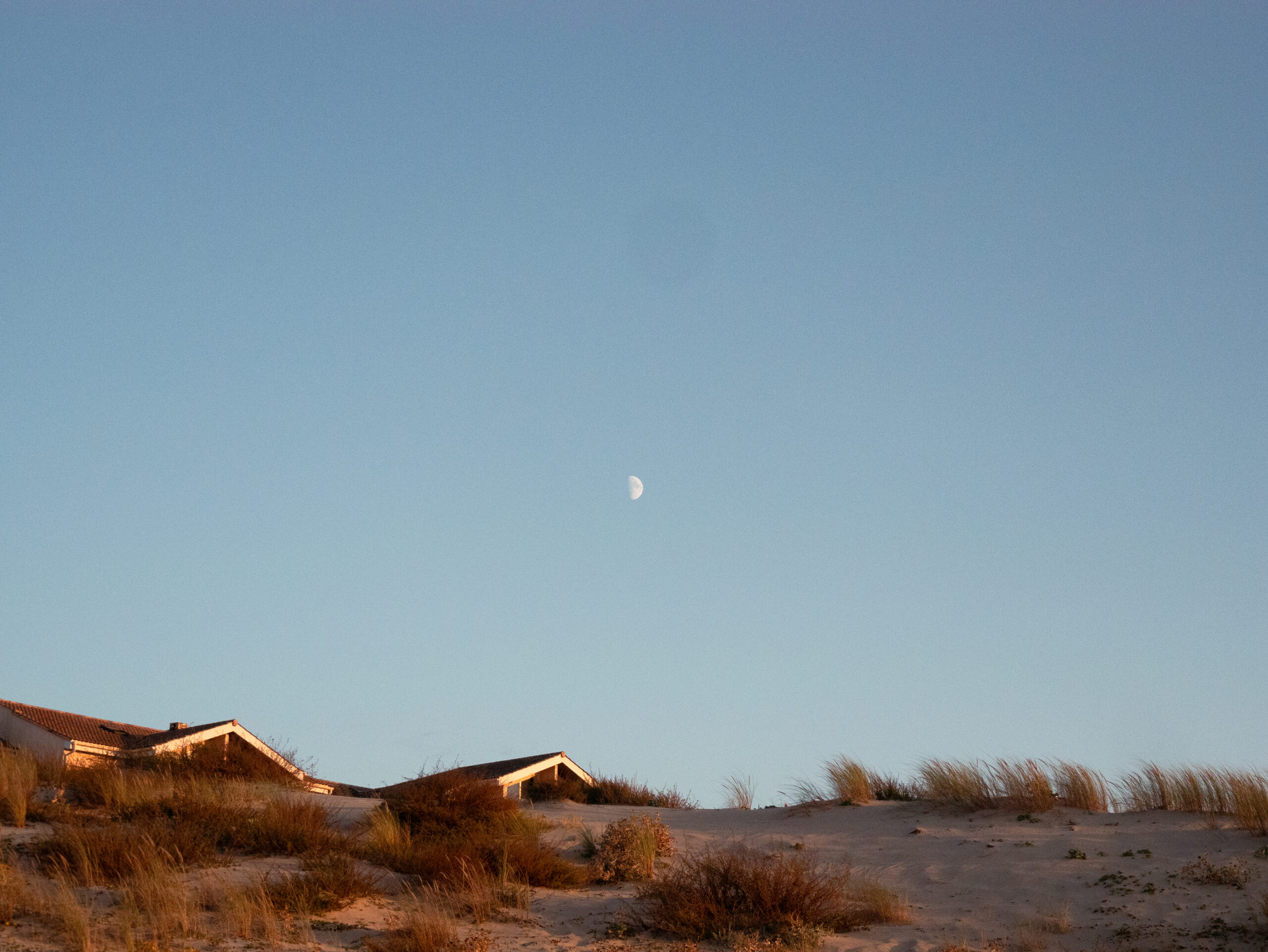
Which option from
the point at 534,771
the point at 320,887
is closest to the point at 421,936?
the point at 320,887

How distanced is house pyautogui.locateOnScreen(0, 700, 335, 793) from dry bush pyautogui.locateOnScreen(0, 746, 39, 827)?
5953mm

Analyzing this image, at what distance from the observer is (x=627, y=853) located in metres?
14.6

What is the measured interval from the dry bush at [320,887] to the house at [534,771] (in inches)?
551

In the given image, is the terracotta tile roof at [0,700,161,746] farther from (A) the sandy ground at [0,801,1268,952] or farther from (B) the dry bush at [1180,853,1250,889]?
(B) the dry bush at [1180,853,1250,889]

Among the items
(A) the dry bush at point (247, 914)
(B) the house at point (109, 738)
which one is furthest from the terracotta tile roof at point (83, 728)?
(A) the dry bush at point (247, 914)

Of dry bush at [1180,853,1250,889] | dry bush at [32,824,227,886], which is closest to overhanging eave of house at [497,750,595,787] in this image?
dry bush at [32,824,227,886]

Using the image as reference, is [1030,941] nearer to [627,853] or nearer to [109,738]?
[627,853]

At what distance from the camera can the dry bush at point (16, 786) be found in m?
15.1

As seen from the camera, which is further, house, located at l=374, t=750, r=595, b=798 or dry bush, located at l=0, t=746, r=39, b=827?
house, located at l=374, t=750, r=595, b=798

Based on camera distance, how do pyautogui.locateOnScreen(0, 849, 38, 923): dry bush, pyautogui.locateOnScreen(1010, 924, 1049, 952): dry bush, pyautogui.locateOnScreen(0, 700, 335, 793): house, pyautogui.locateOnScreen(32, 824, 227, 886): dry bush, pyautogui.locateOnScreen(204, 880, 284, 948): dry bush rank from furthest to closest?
pyautogui.locateOnScreen(0, 700, 335, 793): house → pyautogui.locateOnScreen(32, 824, 227, 886): dry bush → pyautogui.locateOnScreen(1010, 924, 1049, 952): dry bush → pyautogui.locateOnScreen(204, 880, 284, 948): dry bush → pyautogui.locateOnScreen(0, 849, 38, 923): dry bush

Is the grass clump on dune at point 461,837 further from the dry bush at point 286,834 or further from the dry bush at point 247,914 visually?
the dry bush at point 247,914

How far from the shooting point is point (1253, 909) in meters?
11.5

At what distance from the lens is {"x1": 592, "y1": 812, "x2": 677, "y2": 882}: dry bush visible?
1441cm

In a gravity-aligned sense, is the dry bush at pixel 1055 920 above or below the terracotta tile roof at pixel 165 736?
below
